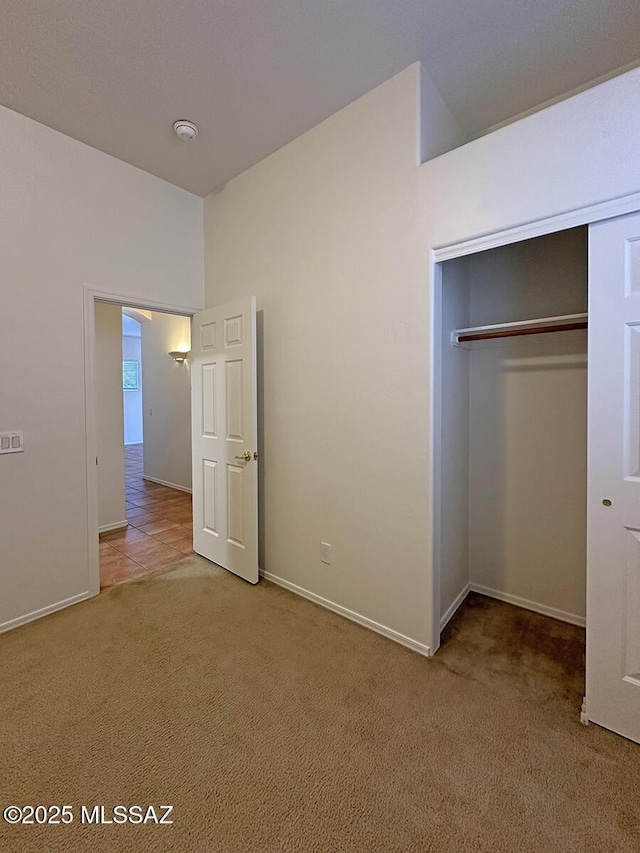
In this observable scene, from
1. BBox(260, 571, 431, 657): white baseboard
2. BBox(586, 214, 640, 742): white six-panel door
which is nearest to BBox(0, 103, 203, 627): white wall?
BBox(260, 571, 431, 657): white baseboard

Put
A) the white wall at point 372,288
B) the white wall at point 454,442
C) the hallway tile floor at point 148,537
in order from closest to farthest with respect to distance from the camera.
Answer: the white wall at point 372,288 → the white wall at point 454,442 → the hallway tile floor at point 148,537

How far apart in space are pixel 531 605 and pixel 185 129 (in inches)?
147

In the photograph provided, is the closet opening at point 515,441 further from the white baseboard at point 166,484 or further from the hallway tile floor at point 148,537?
the white baseboard at point 166,484

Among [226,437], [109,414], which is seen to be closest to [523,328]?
[226,437]

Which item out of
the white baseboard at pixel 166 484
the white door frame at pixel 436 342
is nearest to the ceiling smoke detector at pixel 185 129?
the white door frame at pixel 436 342

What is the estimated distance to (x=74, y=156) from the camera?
8.39 feet

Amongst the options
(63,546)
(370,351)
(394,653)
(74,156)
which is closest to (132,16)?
(74,156)

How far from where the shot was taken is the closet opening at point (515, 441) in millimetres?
2281

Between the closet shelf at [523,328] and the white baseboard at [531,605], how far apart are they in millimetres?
1696

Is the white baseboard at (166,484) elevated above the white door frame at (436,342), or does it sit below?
below

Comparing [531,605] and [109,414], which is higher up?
[109,414]

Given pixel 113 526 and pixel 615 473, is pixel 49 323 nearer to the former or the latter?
pixel 113 526

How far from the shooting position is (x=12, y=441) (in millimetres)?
2348

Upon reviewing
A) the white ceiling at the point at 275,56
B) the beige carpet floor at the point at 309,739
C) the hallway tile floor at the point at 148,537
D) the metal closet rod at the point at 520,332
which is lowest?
the beige carpet floor at the point at 309,739
